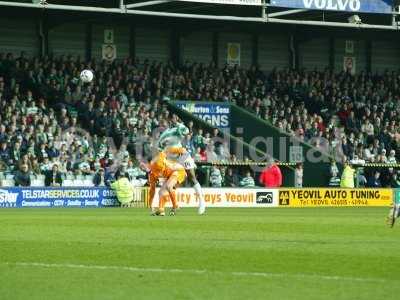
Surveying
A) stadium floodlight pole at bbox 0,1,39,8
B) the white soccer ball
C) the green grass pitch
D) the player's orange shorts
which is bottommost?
the green grass pitch

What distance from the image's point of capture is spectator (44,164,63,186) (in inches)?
1447

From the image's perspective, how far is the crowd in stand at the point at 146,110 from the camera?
38094mm

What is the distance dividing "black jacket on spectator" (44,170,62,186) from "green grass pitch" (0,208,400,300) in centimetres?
1507

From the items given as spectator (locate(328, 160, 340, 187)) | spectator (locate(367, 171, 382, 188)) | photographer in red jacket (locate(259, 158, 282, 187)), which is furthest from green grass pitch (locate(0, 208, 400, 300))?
spectator (locate(367, 171, 382, 188))

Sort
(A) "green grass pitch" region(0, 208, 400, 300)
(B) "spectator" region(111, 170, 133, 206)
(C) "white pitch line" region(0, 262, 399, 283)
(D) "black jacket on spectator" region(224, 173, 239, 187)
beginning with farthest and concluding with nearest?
1. (D) "black jacket on spectator" region(224, 173, 239, 187)
2. (B) "spectator" region(111, 170, 133, 206)
3. (C) "white pitch line" region(0, 262, 399, 283)
4. (A) "green grass pitch" region(0, 208, 400, 300)

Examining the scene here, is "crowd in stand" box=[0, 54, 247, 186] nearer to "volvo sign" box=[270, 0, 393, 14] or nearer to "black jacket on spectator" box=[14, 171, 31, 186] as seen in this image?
"black jacket on spectator" box=[14, 171, 31, 186]

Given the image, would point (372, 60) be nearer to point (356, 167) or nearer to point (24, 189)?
point (356, 167)

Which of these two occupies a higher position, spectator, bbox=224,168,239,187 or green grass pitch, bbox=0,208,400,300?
A: spectator, bbox=224,168,239,187

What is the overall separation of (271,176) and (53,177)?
838 centimetres

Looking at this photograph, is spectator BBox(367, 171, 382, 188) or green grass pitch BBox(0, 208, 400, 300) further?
spectator BBox(367, 171, 382, 188)

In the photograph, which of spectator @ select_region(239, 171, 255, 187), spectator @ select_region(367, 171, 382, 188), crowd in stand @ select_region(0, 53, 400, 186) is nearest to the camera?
crowd in stand @ select_region(0, 53, 400, 186)

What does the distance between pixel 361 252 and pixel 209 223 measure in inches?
322

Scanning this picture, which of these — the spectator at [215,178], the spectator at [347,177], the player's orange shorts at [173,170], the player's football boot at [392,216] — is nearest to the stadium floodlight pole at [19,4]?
the spectator at [215,178]

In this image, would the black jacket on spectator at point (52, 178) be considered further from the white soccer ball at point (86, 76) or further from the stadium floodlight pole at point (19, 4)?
the stadium floodlight pole at point (19, 4)
